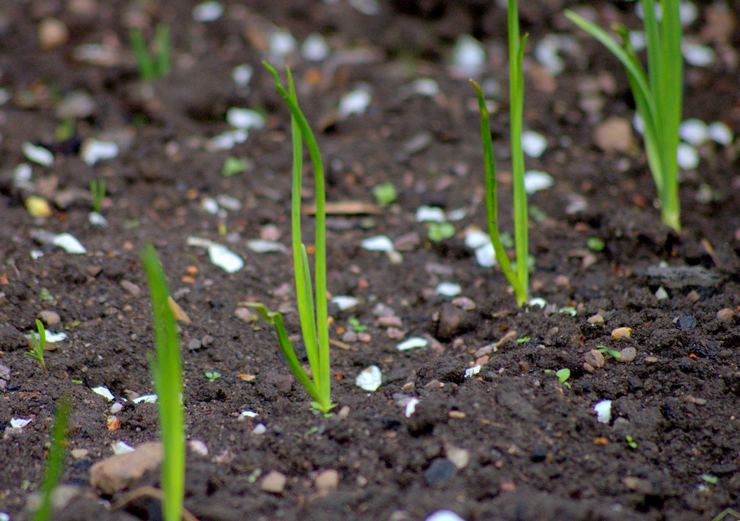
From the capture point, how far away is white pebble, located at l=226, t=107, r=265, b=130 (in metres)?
2.48

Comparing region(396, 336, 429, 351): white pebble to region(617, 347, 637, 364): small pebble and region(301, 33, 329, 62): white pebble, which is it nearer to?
region(617, 347, 637, 364): small pebble

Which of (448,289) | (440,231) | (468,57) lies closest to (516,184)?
(448,289)

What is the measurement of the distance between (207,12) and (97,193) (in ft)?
3.58

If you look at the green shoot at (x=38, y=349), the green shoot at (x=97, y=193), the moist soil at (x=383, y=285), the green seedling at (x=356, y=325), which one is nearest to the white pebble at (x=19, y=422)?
the moist soil at (x=383, y=285)

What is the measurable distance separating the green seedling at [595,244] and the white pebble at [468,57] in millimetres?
937

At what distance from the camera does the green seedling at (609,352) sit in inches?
56.2

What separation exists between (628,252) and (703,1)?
155 cm

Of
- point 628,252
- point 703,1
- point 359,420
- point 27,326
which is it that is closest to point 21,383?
point 27,326

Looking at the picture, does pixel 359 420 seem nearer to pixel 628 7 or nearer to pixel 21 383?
pixel 21 383

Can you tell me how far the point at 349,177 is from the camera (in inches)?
89.3

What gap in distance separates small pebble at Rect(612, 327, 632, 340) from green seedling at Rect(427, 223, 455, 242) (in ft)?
2.11

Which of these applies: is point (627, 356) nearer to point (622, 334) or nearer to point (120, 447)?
point (622, 334)

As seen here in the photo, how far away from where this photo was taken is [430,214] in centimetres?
214

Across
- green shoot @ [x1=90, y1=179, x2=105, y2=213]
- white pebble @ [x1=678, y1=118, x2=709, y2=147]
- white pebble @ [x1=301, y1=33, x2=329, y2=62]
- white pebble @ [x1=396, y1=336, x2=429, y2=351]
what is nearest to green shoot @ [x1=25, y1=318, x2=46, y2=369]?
green shoot @ [x1=90, y1=179, x2=105, y2=213]
